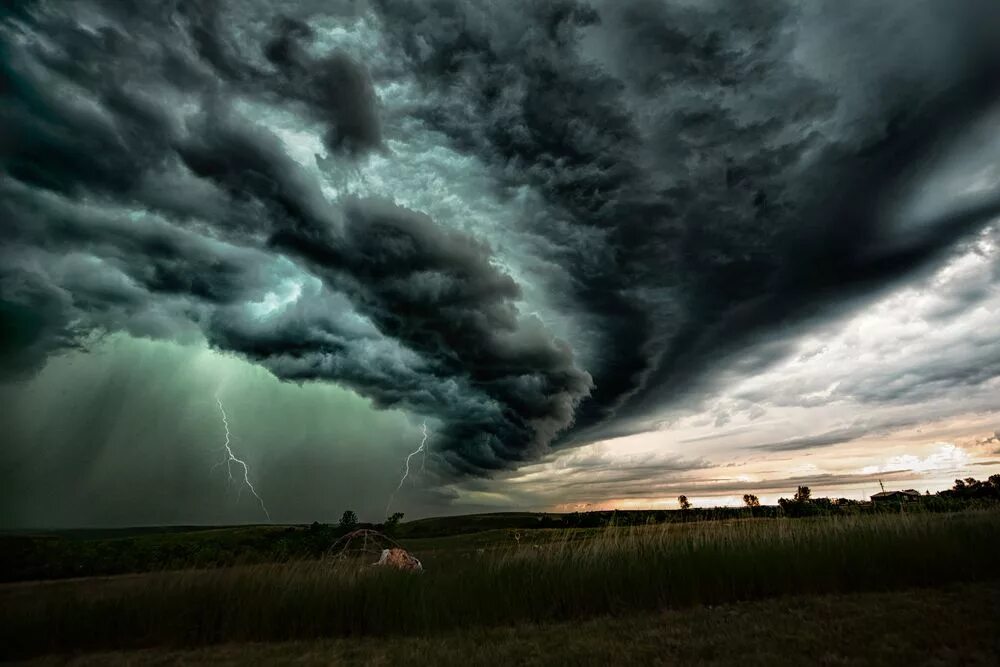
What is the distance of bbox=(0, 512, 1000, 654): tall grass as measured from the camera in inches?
495

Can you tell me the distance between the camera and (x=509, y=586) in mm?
13219

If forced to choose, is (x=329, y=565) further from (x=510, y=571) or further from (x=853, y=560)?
(x=853, y=560)

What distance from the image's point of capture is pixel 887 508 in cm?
2111

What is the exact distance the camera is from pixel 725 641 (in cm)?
815

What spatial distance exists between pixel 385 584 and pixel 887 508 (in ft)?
64.5

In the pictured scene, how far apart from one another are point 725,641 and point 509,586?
6190mm

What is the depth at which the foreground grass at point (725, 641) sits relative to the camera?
7.25 m

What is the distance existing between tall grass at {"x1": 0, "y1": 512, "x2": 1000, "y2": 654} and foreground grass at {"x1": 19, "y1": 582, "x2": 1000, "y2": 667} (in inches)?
56.8

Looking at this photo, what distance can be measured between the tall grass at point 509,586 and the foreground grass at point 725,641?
4.73 ft

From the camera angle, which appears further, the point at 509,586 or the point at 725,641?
the point at 509,586

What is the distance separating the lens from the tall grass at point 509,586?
1256cm

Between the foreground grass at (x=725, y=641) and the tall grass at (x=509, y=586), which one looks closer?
the foreground grass at (x=725, y=641)

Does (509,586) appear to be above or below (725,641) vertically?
above

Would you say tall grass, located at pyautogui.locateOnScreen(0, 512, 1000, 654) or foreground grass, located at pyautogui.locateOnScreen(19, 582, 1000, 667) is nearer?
foreground grass, located at pyautogui.locateOnScreen(19, 582, 1000, 667)
